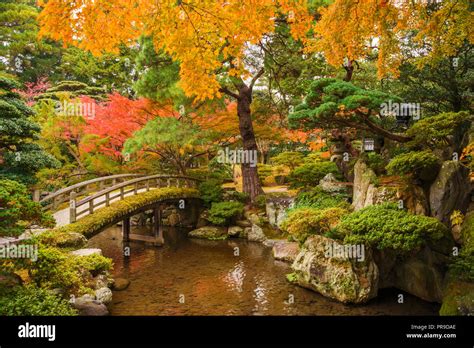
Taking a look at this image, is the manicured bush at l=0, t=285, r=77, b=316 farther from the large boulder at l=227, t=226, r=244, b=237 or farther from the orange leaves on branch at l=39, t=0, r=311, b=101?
the large boulder at l=227, t=226, r=244, b=237

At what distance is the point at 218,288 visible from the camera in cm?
920

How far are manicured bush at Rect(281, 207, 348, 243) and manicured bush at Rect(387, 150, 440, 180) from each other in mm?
1938

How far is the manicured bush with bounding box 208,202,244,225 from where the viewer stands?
1551 cm

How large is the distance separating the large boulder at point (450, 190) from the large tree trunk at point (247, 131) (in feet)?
30.5

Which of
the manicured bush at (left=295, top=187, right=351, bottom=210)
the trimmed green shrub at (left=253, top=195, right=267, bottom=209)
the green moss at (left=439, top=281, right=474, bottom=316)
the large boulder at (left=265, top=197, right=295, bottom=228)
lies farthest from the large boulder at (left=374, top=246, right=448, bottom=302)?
the trimmed green shrub at (left=253, top=195, right=267, bottom=209)

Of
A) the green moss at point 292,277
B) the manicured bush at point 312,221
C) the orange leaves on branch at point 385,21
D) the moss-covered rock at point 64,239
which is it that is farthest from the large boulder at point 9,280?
the orange leaves on branch at point 385,21

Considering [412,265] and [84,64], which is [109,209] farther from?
[84,64]

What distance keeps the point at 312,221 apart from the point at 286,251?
2777 mm

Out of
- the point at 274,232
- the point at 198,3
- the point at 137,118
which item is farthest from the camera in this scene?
Result: the point at 137,118

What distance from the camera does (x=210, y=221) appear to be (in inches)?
658

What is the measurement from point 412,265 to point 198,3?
777 cm

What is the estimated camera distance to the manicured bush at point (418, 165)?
808cm
